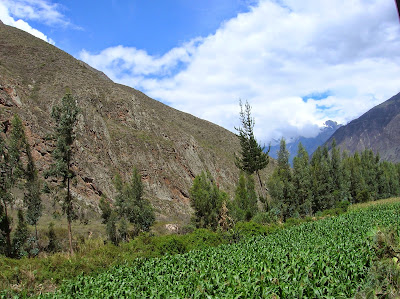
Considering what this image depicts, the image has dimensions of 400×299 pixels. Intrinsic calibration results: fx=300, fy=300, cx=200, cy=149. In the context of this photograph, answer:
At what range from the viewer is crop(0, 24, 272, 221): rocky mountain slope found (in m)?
45.7

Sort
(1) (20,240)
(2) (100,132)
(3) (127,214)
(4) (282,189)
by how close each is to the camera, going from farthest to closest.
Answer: (2) (100,132) → (4) (282,189) → (3) (127,214) → (1) (20,240)

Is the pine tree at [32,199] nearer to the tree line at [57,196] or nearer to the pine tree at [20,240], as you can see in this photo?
the tree line at [57,196]

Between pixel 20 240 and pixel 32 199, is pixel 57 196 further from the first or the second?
pixel 32 199

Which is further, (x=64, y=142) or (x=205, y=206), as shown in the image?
(x=205, y=206)

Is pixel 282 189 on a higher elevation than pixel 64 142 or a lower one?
lower

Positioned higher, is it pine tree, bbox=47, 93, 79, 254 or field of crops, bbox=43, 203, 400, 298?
pine tree, bbox=47, 93, 79, 254

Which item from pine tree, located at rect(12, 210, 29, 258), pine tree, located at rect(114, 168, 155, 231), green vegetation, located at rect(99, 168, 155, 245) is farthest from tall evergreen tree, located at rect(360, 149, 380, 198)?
pine tree, located at rect(12, 210, 29, 258)

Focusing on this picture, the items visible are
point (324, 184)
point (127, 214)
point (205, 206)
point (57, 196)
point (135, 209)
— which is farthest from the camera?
point (324, 184)

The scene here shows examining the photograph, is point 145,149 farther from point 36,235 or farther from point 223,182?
point 36,235

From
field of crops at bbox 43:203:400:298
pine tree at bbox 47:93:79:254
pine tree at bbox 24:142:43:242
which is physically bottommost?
field of crops at bbox 43:203:400:298

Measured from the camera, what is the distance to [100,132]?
56.6 meters

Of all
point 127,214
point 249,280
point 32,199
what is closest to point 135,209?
point 127,214

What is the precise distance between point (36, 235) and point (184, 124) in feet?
→ 238

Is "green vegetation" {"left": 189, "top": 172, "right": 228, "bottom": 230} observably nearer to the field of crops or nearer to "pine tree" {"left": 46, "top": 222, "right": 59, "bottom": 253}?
"pine tree" {"left": 46, "top": 222, "right": 59, "bottom": 253}
